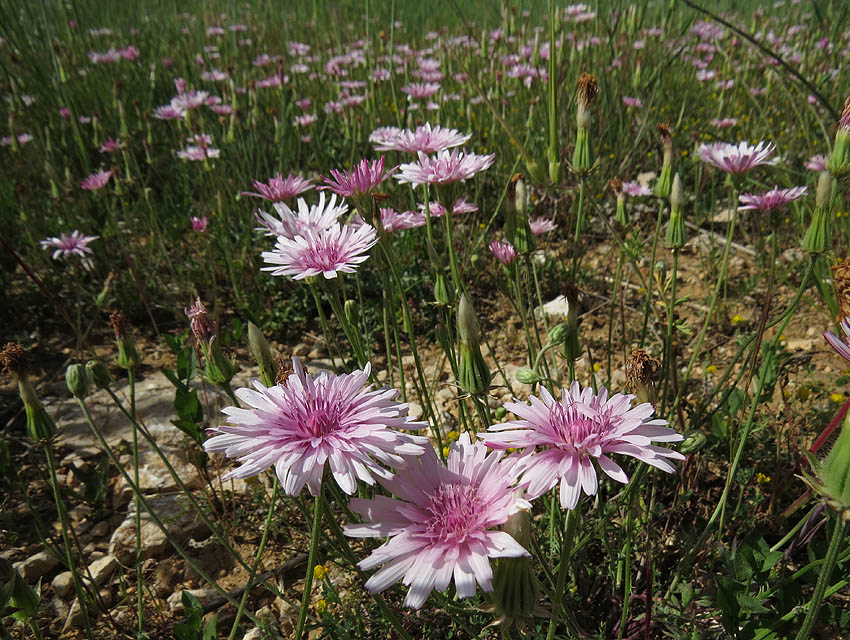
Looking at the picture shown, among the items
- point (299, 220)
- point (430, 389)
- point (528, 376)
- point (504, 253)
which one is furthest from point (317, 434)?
point (430, 389)

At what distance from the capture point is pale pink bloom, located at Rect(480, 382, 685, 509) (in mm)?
881

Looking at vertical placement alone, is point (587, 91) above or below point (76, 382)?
Result: above

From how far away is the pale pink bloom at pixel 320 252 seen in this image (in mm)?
1403

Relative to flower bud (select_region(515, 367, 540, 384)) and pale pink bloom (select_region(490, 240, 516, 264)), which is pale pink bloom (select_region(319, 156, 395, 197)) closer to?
pale pink bloom (select_region(490, 240, 516, 264))

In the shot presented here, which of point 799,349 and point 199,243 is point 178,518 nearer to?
point 199,243

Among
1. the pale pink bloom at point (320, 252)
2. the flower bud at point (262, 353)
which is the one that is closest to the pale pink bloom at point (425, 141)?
the pale pink bloom at point (320, 252)

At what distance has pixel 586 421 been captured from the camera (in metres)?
0.97

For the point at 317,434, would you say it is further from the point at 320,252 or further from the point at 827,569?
the point at 827,569

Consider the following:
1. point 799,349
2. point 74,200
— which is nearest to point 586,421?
point 799,349

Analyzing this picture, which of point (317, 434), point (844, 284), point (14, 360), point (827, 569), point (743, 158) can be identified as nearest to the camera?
point (827, 569)

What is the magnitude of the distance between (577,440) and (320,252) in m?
0.84

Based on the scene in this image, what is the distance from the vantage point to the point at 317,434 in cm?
100

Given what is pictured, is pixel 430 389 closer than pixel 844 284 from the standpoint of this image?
→ No

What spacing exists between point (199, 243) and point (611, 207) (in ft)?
10.2
